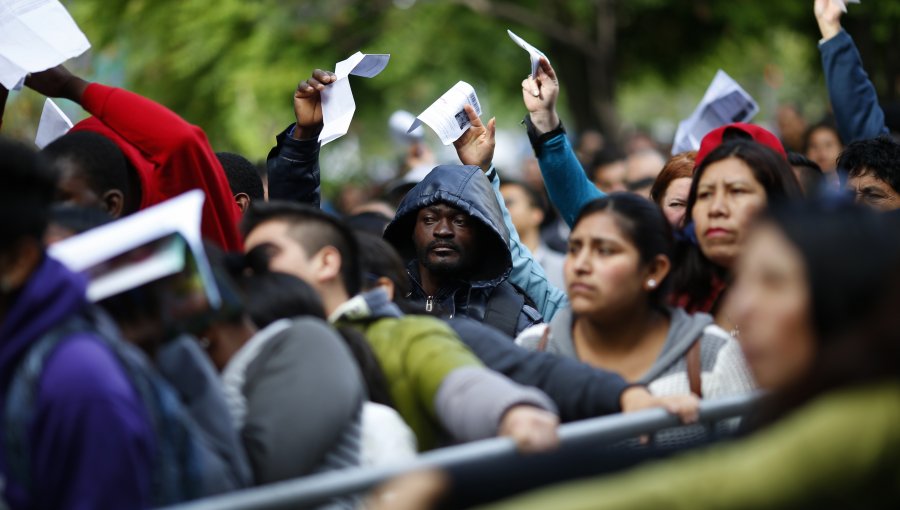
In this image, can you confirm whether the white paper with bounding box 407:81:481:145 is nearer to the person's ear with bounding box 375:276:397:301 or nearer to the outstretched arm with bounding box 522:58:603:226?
the outstretched arm with bounding box 522:58:603:226

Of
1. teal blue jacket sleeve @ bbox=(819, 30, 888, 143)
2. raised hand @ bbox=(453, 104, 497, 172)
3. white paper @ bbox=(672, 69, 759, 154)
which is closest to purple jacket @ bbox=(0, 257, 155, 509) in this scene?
raised hand @ bbox=(453, 104, 497, 172)

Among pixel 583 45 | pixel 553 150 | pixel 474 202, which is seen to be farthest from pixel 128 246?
pixel 583 45

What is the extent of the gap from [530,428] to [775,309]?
2.63ft

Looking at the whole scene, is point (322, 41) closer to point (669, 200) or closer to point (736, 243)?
point (669, 200)

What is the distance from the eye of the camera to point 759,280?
2648 millimetres

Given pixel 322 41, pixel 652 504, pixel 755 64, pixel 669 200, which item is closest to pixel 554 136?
pixel 669 200

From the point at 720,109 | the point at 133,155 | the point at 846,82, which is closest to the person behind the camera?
the point at 133,155

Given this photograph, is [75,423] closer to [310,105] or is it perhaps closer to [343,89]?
[343,89]

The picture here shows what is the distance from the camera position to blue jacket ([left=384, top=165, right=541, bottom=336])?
560 centimetres

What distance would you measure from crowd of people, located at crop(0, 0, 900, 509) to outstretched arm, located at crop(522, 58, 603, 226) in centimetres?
2

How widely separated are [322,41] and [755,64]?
343 inches

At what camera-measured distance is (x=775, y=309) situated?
2611mm

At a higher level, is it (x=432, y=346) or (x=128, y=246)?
(x=128, y=246)

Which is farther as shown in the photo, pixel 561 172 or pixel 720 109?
pixel 720 109
